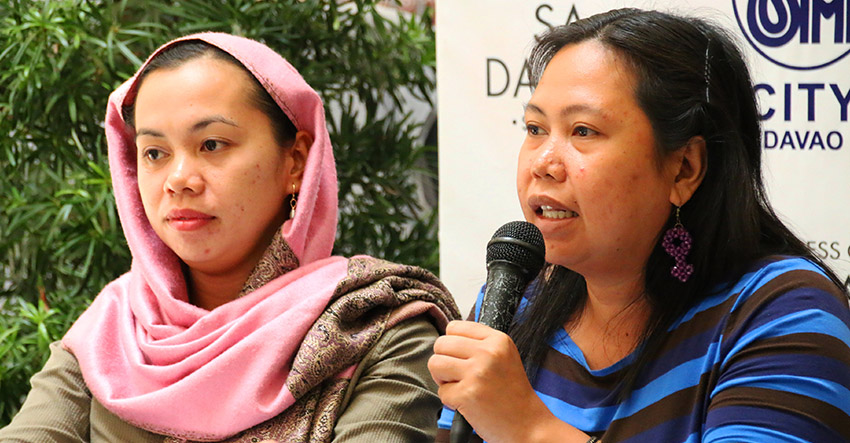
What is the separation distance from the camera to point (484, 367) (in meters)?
1.31

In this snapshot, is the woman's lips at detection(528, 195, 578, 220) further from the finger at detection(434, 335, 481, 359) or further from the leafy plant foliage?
the leafy plant foliage

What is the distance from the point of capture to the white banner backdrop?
245 centimetres

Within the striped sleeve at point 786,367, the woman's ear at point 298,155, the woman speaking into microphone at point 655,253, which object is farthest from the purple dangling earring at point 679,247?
the woman's ear at point 298,155

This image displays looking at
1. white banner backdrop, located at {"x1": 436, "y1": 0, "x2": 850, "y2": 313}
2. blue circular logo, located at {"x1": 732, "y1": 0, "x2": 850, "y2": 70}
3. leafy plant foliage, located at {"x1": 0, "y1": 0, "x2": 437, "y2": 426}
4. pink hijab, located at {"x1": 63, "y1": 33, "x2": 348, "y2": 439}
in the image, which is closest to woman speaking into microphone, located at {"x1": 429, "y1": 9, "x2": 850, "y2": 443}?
pink hijab, located at {"x1": 63, "y1": 33, "x2": 348, "y2": 439}

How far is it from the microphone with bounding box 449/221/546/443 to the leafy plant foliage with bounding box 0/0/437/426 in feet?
5.63

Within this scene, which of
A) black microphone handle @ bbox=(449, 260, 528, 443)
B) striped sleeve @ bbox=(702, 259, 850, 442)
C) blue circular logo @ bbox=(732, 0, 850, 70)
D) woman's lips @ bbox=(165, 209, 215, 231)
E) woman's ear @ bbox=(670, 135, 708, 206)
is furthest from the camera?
blue circular logo @ bbox=(732, 0, 850, 70)

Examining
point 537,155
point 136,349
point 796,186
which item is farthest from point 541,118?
point 796,186

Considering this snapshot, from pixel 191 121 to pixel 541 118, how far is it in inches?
30.5

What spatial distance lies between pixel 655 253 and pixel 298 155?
863mm

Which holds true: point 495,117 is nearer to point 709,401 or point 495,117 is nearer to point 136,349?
point 136,349

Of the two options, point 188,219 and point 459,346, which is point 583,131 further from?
point 188,219

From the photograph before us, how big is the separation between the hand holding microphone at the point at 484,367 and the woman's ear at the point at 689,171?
32 cm

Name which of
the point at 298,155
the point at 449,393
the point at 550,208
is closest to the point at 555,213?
the point at 550,208

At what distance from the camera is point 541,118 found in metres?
1.53
